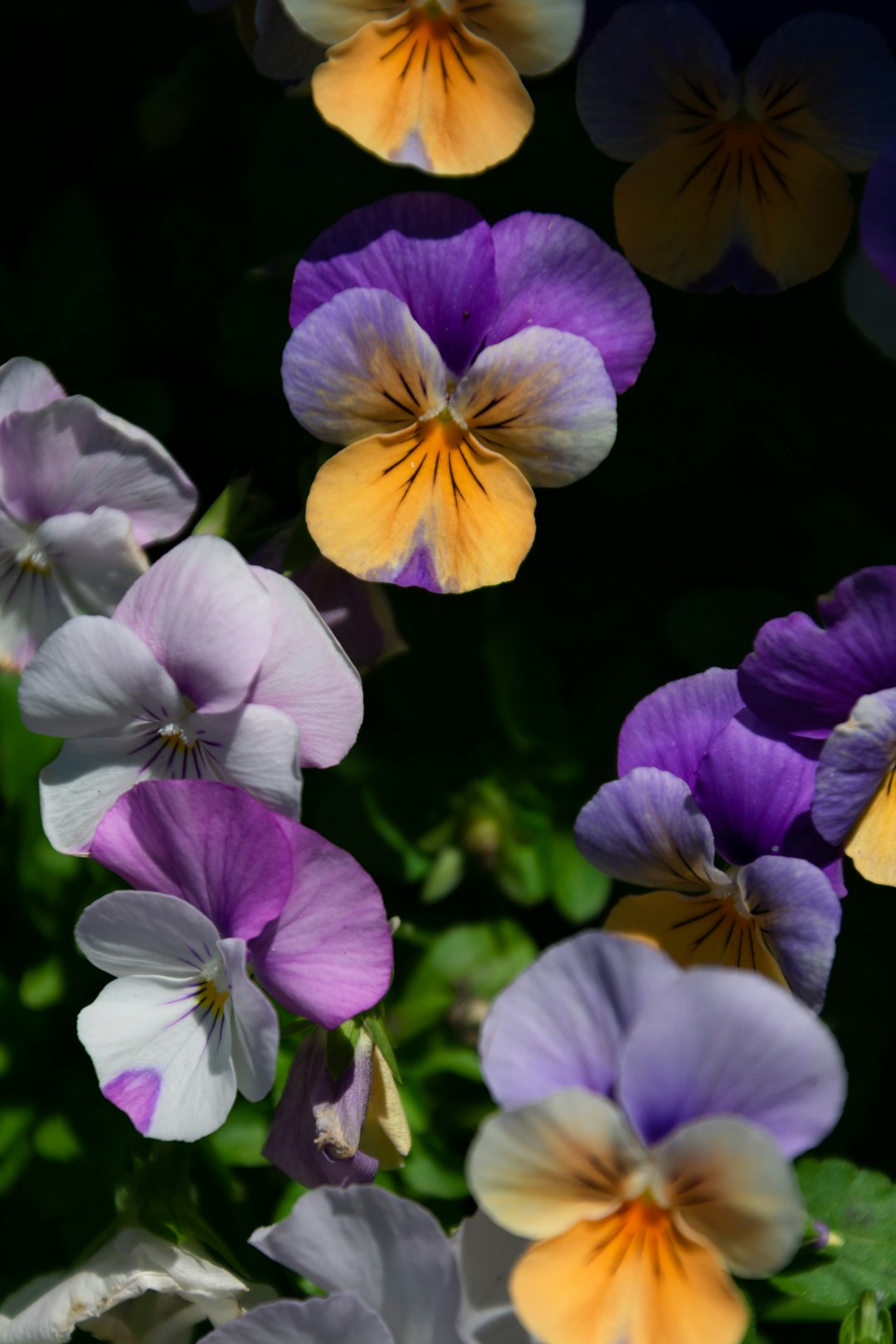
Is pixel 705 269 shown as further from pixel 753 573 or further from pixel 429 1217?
pixel 429 1217

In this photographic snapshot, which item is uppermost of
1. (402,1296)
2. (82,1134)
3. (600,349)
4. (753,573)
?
(600,349)

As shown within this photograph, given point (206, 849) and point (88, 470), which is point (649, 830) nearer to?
point (206, 849)

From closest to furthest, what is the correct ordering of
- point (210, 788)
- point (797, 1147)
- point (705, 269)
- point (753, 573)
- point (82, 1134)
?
point (797, 1147), point (210, 788), point (705, 269), point (82, 1134), point (753, 573)

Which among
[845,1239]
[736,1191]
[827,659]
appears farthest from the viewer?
[845,1239]

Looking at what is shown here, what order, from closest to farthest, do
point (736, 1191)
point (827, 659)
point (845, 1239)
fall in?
point (736, 1191) → point (827, 659) → point (845, 1239)

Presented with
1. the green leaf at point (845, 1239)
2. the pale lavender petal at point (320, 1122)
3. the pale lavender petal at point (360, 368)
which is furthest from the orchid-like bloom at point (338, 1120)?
the pale lavender petal at point (360, 368)

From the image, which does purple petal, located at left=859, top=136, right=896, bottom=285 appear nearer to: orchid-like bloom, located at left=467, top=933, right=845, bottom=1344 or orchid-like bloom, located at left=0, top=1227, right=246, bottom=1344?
orchid-like bloom, located at left=467, top=933, right=845, bottom=1344

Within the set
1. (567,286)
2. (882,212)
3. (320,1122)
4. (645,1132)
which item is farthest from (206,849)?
(882,212)

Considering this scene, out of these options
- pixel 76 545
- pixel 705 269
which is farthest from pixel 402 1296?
pixel 705 269
